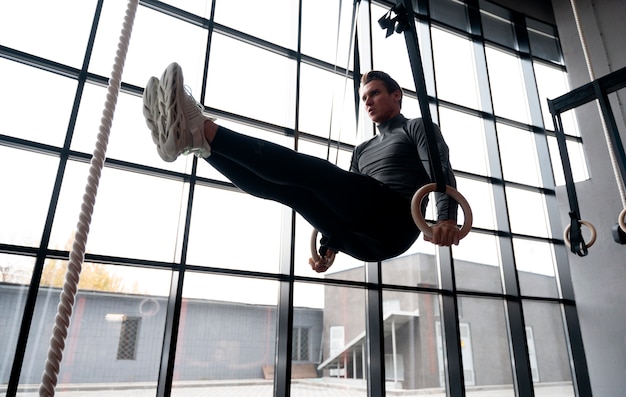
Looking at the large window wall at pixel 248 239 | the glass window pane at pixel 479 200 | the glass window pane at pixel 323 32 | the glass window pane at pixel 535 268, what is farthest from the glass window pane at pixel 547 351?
the glass window pane at pixel 323 32

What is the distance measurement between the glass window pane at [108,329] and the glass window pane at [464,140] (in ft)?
10.7

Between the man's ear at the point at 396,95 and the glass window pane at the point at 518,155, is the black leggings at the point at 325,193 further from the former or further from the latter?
the glass window pane at the point at 518,155

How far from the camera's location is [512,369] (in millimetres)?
4098

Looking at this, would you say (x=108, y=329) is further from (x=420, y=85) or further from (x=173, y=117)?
(x=420, y=85)

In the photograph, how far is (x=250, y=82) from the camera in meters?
3.47

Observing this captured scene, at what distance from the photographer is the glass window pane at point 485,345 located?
3.90m

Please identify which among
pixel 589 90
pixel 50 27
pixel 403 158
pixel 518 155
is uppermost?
pixel 518 155

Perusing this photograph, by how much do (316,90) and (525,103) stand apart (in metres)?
3.03

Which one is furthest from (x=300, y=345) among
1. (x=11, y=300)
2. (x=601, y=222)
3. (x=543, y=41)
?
(x=543, y=41)

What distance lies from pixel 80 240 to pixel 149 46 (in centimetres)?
279

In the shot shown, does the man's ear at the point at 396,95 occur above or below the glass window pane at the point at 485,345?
above

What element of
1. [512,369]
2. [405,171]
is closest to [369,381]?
[512,369]

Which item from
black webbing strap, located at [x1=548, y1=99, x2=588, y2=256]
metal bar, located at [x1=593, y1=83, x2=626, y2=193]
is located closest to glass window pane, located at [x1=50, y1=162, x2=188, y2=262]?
black webbing strap, located at [x1=548, y1=99, x2=588, y2=256]

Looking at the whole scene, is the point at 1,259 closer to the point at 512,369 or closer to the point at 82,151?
the point at 82,151
